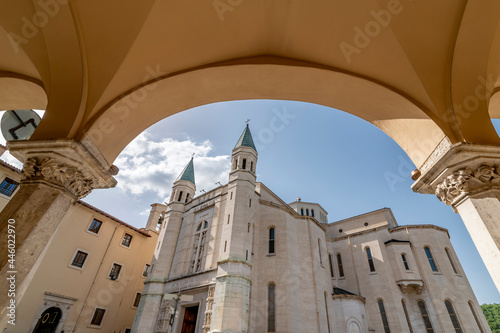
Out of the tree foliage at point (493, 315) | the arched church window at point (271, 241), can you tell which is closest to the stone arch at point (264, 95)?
the arched church window at point (271, 241)

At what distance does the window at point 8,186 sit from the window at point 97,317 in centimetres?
1128

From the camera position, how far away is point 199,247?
64.1 feet

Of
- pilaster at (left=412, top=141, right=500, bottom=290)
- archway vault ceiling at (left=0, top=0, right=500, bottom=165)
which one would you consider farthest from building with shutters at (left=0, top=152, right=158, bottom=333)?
pilaster at (left=412, top=141, right=500, bottom=290)

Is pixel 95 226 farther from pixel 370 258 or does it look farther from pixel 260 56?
pixel 370 258

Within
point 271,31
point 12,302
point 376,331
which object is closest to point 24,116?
point 12,302

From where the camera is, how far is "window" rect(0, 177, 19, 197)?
16.2 meters

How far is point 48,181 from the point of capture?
3.69 m

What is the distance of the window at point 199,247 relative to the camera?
61.4 ft

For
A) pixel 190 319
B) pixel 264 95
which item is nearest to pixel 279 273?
pixel 190 319

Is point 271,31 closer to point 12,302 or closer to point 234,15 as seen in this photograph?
point 234,15

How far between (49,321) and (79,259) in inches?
165

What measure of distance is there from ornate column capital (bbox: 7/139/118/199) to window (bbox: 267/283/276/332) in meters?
16.0

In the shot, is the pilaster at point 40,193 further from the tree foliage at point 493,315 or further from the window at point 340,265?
the tree foliage at point 493,315

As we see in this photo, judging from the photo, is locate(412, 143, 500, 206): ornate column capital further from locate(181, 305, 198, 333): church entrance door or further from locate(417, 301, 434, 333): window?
locate(417, 301, 434, 333): window
